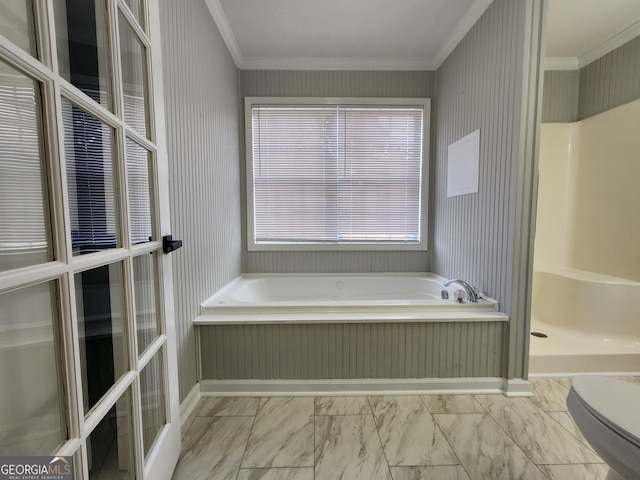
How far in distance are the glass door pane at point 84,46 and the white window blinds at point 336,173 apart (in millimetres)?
1755

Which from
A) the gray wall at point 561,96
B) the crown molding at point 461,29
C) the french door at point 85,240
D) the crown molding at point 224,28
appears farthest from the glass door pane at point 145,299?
the gray wall at point 561,96

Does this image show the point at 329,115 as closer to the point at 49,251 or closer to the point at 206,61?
the point at 206,61

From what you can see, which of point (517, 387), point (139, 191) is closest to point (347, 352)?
point (517, 387)

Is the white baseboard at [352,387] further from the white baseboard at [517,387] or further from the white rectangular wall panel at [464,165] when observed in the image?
the white rectangular wall panel at [464,165]

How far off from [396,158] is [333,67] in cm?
100

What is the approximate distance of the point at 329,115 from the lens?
2473 millimetres

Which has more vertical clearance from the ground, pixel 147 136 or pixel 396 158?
pixel 396 158

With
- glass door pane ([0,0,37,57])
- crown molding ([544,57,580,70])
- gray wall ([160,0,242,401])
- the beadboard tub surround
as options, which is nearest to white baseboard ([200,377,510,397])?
the beadboard tub surround

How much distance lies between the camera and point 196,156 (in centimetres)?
157

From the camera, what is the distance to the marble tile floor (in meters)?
1.08

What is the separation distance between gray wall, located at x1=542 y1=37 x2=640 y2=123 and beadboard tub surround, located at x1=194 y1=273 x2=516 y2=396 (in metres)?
2.09

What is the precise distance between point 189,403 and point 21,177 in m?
1.36

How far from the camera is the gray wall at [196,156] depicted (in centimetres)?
130

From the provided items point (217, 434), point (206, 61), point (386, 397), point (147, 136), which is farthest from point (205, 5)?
point (386, 397)
